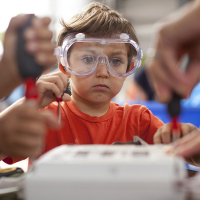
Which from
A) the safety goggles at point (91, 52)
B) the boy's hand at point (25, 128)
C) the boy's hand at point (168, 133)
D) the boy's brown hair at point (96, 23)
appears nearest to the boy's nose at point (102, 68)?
the safety goggles at point (91, 52)

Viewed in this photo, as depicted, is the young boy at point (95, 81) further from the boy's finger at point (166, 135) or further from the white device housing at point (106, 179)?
the white device housing at point (106, 179)

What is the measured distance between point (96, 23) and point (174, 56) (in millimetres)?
756

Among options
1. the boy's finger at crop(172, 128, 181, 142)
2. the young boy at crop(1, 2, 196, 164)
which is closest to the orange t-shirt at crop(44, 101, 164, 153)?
the young boy at crop(1, 2, 196, 164)

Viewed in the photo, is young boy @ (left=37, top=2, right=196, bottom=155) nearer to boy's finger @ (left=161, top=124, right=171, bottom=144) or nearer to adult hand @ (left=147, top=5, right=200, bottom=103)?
boy's finger @ (left=161, top=124, right=171, bottom=144)

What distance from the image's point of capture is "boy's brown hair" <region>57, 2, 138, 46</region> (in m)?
1.19

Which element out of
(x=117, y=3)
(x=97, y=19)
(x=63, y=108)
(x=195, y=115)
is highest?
(x=117, y=3)

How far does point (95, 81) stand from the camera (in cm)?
116

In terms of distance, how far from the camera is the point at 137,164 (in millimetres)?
402

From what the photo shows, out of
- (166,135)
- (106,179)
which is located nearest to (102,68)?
(166,135)

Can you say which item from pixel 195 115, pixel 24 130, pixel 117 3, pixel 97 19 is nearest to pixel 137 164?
pixel 24 130

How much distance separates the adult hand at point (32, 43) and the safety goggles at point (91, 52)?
607mm

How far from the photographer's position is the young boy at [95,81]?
1.11 m

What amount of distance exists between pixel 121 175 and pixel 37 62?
0.25 meters

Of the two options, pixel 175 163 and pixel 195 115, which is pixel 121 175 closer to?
pixel 175 163
